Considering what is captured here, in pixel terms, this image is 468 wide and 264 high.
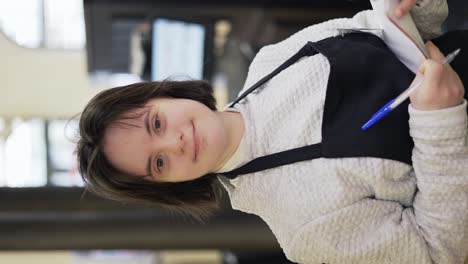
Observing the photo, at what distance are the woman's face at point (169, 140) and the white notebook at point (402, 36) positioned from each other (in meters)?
0.34

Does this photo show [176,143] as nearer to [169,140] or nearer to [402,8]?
[169,140]

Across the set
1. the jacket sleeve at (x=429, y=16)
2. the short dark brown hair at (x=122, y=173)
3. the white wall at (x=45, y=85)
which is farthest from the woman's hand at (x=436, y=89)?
the white wall at (x=45, y=85)

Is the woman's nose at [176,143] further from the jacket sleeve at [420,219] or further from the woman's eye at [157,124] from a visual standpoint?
the jacket sleeve at [420,219]

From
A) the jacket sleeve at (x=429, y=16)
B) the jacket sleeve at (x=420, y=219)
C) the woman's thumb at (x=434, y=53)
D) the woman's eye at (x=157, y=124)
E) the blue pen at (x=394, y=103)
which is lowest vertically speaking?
the jacket sleeve at (x=420, y=219)

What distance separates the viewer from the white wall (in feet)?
15.0

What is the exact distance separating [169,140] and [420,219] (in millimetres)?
455

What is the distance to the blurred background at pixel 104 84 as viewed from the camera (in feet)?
5.66

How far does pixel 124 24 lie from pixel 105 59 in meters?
0.24

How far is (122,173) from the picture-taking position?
4.00 ft

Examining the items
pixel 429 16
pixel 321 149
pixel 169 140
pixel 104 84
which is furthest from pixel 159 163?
pixel 104 84

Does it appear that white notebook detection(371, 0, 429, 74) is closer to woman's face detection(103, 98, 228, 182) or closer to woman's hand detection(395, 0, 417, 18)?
woman's hand detection(395, 0, 417, 18)

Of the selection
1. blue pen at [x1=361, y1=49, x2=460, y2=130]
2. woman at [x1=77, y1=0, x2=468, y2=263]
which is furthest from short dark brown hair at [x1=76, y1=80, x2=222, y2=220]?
blue pen at [x1=361, y1=49, x2=460, y2=130]

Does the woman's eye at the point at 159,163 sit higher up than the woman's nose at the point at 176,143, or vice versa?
the woman's nose at the point at 176,143

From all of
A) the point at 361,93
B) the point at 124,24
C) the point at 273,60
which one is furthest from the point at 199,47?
the point at 361,93
